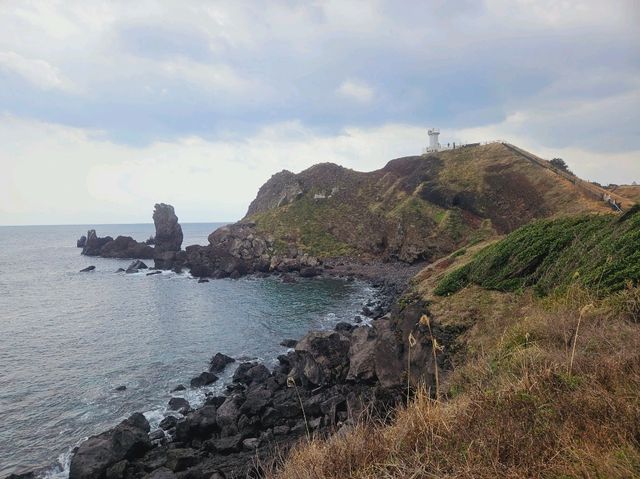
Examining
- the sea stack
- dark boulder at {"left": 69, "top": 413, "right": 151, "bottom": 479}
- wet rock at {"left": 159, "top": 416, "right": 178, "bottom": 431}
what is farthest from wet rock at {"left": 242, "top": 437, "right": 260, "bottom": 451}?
the sea stack

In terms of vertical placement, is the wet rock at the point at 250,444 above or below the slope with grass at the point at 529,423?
below

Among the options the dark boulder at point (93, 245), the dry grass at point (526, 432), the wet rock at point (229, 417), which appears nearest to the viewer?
the dry grass at point (526, 432)

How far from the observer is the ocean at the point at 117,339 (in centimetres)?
2164

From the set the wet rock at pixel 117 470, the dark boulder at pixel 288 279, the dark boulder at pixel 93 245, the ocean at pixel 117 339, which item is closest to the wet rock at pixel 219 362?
the ocean at pixel 117 339

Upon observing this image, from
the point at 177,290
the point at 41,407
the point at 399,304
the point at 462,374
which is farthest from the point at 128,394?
the point at 177,290

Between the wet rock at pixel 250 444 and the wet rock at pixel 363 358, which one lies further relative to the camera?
the wet rock at pixel 363 358

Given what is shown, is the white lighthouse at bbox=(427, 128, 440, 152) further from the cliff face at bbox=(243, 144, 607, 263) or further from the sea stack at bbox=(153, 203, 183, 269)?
the sea stack at bbox=(153, 203, 183, 269)

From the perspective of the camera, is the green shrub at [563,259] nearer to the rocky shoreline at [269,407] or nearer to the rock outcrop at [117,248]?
the rocky shoreline at [269,407]

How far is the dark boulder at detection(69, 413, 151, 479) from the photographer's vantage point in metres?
16.5

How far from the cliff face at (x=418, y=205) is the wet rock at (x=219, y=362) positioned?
4455cm

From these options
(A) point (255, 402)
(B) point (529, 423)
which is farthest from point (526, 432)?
(A) point (255, 402)

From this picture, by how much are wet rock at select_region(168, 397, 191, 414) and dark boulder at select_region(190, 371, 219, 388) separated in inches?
109

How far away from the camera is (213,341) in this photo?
3525 cm

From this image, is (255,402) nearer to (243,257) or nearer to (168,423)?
(168,423)
